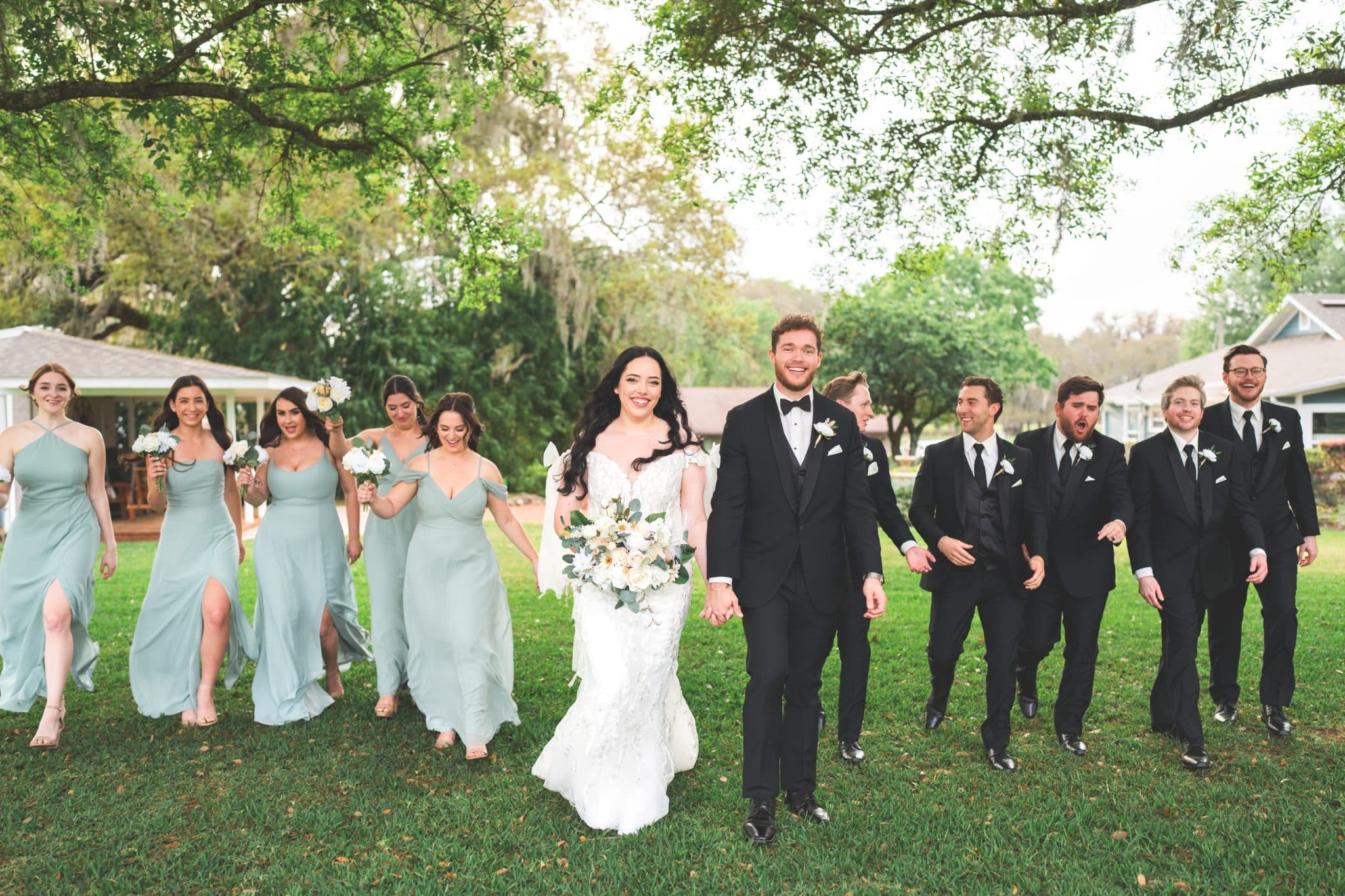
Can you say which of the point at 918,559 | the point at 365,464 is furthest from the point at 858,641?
the point at 365,464

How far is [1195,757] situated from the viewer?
→ 211 inches

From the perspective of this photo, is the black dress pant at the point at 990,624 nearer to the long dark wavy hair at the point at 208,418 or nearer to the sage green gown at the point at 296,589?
the sage green gown at the point at 296,589

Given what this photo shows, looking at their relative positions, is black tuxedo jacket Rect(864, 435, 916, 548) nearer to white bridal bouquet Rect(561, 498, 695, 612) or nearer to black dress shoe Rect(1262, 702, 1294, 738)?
white bridal bouquet Rect(561, 498, 695, 612)

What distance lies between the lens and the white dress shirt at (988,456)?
5656mm

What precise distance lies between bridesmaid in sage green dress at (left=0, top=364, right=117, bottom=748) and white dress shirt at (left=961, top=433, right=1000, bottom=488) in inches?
204

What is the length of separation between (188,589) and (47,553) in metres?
0.83

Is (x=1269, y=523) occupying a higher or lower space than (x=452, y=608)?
higher

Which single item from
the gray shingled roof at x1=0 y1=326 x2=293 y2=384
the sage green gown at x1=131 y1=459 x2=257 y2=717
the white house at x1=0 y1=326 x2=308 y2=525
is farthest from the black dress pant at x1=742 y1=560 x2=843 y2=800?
the white house at x1=0 y1=326 x2=308 y2=525

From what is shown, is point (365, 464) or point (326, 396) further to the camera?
point (326, 396)

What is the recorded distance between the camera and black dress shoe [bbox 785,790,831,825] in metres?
4.70

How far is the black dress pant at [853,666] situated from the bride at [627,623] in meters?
1.02

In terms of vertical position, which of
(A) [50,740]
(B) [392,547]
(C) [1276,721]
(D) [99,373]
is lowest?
→ (C) [1276,721]

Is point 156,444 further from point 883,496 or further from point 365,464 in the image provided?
point 883,496

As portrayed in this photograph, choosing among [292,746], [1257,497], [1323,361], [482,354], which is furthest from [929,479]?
[1323,361]
